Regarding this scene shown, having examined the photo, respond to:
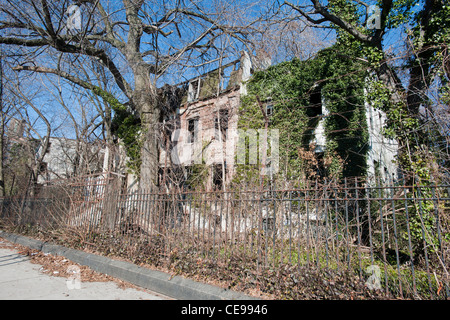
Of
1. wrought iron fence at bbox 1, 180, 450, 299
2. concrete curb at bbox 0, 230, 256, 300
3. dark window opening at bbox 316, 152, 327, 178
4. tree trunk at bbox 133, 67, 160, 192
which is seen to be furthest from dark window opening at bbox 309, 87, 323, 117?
concrete curb at bbox 0, 230, 256, 300

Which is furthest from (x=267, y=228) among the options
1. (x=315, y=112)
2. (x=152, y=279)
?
(x=315, y=112)

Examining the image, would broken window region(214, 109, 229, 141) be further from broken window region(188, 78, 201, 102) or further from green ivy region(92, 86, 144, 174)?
green ivy region(92, 86, 144, 174)

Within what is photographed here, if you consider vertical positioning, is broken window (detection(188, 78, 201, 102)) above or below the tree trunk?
above

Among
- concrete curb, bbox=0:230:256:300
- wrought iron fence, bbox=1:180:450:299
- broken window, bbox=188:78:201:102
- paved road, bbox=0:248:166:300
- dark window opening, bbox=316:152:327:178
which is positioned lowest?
paved road, bbox=0:248:166:300

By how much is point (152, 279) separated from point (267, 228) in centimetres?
242

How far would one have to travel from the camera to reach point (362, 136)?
35.6 ft

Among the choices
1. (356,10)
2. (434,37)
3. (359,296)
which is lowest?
(359,296)

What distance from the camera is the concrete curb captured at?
402 cm

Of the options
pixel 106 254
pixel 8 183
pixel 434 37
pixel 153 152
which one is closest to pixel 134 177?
pixel 153 152

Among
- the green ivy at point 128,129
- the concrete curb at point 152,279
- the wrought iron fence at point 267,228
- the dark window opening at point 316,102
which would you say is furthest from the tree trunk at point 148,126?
the dark window opening at point 316,102

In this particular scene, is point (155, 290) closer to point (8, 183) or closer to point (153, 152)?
point (153, 152)

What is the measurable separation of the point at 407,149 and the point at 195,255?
6085mm

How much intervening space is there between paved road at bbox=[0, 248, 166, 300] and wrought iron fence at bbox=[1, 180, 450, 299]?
1004 millimetres

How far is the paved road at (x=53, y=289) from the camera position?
13.9ft
